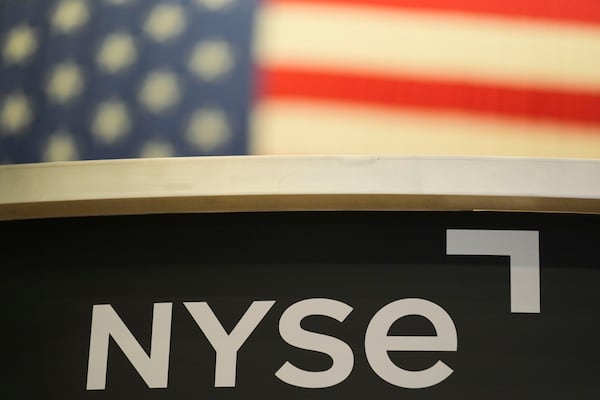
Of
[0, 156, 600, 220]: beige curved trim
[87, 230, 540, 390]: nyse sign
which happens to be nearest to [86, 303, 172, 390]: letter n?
[87, 230, 540, 390]: nyse sign

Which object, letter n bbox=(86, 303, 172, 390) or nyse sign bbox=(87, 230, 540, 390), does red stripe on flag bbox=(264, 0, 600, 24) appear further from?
letter n bbox=(86, 303, 172, 390)

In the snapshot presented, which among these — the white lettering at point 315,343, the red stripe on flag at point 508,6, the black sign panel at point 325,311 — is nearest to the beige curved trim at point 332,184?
the black sign panel at point 325,311

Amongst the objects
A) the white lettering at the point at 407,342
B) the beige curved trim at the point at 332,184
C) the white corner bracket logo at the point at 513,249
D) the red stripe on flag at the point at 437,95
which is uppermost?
the red stripe on flag at the point at 437,95

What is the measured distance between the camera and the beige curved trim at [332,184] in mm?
2139

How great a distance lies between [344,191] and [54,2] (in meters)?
0.87

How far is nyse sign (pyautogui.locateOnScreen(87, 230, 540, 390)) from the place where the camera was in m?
2.14

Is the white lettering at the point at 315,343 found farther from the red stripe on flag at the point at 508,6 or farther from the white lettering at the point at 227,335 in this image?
the red stripe on flag at the point at 508,6

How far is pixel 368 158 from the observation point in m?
2.17

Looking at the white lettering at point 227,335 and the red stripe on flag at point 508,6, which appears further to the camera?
the red stripe on flag at point 508,6

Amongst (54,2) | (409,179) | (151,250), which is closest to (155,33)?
(54,2)

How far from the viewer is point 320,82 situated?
2252mm

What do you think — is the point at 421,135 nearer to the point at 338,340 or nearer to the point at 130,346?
the point at 338,340

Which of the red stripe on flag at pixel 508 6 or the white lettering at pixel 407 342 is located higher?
the red stripe on flag at pixel 508 6

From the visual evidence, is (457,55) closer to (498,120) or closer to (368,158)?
(498,120)
